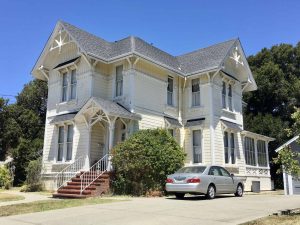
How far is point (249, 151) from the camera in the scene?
27.9m

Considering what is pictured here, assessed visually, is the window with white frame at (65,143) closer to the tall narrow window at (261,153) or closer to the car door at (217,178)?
the car door at (217,178)

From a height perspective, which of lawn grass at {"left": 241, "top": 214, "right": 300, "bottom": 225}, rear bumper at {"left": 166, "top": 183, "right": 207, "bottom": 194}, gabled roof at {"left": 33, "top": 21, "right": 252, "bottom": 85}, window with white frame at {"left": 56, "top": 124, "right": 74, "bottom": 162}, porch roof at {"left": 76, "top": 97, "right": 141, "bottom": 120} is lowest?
lawn grass at {"left": 241, "top": 214, "right": 300, "bottom": 225}

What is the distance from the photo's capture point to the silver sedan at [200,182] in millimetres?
15008

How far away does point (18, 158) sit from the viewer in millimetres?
29562

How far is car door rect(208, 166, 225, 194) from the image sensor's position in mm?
15998

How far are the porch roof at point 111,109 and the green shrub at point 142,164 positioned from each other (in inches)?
68.9

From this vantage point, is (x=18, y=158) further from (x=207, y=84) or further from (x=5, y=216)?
(x=5, y=216)

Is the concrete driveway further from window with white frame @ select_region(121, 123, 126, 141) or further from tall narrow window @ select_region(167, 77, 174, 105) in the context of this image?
tall narrow window @ select_region(167, 77, 174, 105)

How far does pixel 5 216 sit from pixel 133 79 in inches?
492

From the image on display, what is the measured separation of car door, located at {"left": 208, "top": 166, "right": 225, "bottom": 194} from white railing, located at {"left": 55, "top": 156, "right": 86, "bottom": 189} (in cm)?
806

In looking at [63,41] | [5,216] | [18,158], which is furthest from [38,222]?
[18,158]

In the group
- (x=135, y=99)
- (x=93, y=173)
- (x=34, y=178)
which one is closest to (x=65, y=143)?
(x=34, y=178)

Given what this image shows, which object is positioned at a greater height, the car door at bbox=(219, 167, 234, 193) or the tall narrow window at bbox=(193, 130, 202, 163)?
the tall narrow window at bbox=(193, 130, 202, 163)

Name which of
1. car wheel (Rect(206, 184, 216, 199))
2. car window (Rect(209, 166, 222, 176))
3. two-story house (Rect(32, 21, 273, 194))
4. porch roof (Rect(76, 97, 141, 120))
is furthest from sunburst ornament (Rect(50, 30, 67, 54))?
car wheel (Rect(206, 184, 216, 199))
